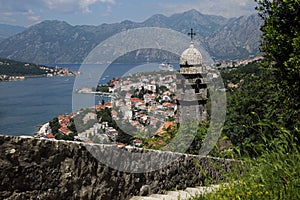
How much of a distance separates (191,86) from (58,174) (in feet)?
39.2

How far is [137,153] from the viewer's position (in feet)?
13.4

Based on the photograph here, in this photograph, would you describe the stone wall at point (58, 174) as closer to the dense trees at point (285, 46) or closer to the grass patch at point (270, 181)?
the grass patch at point (270, 181)

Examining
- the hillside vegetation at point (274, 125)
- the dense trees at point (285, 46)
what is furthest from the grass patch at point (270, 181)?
the dense trees at point (285, 46)

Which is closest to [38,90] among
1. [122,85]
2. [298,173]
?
[122,85]

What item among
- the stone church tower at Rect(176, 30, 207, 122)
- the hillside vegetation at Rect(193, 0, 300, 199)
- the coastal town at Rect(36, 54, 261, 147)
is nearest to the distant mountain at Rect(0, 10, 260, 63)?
the coastal town at Rect(36, 54, 261, 147)

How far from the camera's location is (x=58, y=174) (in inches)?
110

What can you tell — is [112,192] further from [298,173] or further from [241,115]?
[241,115]

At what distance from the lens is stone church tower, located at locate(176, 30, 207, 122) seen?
14320 mm

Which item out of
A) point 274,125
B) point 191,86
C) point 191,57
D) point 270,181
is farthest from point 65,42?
point 270,181

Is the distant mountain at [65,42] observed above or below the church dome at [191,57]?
above

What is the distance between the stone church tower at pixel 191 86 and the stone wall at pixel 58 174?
10404mm

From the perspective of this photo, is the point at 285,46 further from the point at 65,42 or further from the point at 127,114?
the point at 65,42

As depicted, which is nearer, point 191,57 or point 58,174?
point 58,174

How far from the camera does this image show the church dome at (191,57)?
567 inches
